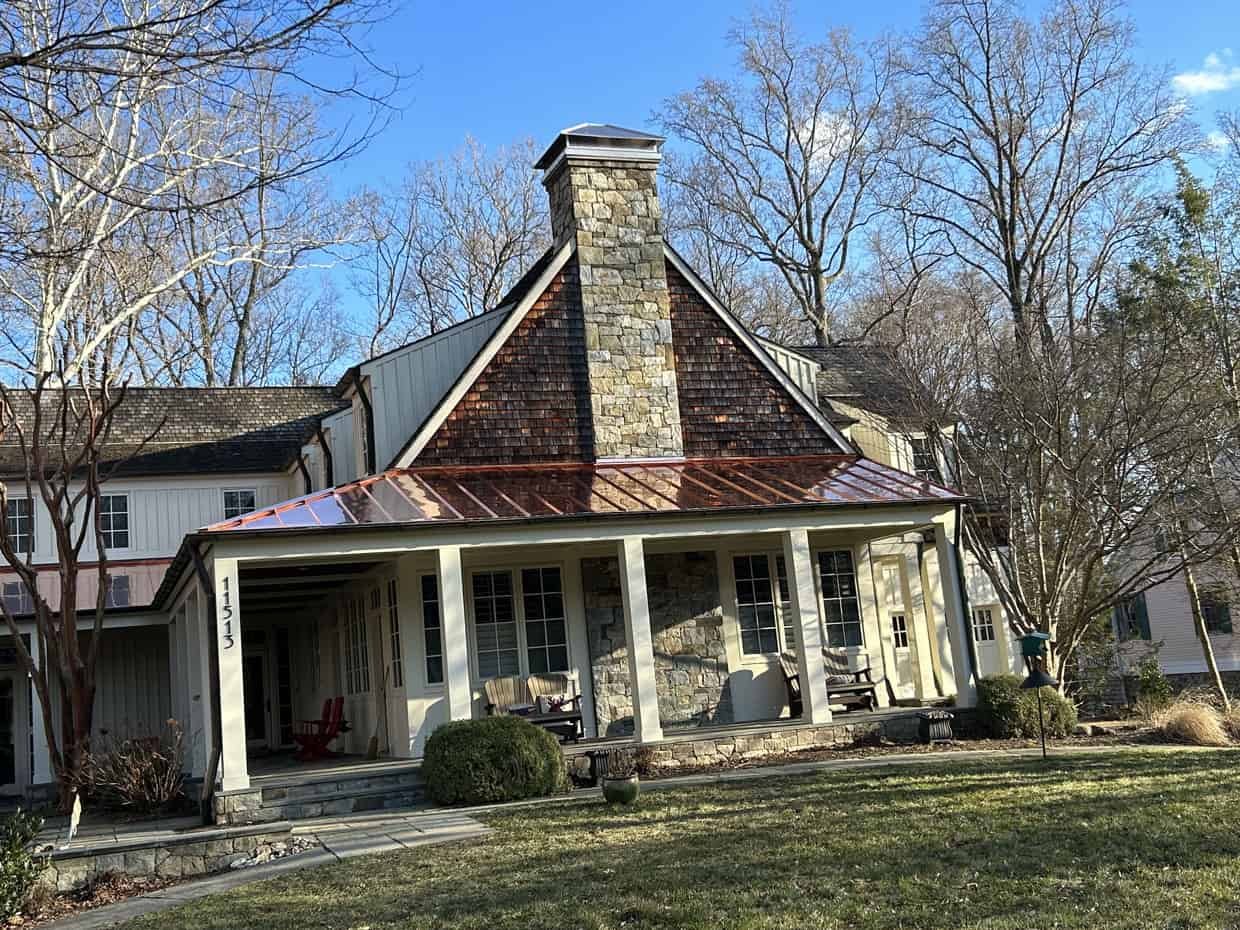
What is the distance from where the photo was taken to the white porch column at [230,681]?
12.1 meters

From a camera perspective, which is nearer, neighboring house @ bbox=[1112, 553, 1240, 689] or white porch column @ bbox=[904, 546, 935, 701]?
white porch column @ bbox=[904, 546, 935, 701]

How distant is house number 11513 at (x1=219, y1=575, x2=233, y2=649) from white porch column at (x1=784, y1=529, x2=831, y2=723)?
655cm

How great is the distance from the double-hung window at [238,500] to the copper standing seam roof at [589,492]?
761cm

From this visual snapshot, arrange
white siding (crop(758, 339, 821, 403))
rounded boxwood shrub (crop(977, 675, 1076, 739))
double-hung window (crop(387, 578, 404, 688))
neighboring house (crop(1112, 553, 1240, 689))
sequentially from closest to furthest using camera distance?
1. rounded boxwood shrub (crop(977, 675, 1076, 739))
2. double-hung window (crop(387, 578, 404, 688))
3. white siding (crop(758, 339, 821, 403))
4. neighboring house (crop(1112, 553, 1240, 689))

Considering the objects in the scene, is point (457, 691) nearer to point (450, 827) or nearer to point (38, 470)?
point (450, 827)

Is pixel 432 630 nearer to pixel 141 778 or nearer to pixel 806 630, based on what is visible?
pixel 141 778

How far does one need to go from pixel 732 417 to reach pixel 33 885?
11048mm

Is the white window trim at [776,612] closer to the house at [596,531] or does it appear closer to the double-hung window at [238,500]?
the house at [596,531]

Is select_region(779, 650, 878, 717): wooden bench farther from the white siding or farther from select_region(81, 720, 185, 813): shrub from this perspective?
select_region(81, 720, 185, 813): shrub

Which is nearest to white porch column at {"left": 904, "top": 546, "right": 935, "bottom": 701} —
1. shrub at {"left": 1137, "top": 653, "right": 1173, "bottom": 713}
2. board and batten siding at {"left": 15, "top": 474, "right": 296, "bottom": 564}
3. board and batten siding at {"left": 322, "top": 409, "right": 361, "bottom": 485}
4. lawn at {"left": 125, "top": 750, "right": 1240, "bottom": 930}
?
shrub at {"left": 1137, "top": 653, "right": 1173, "bottom": 713}

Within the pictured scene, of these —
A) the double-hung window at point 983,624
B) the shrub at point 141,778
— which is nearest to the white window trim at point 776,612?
the double-hung window at point 983,624

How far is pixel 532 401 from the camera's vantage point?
648 inches

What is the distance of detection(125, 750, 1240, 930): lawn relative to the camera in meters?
6.76

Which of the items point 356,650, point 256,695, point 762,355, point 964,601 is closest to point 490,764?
point 356,650
